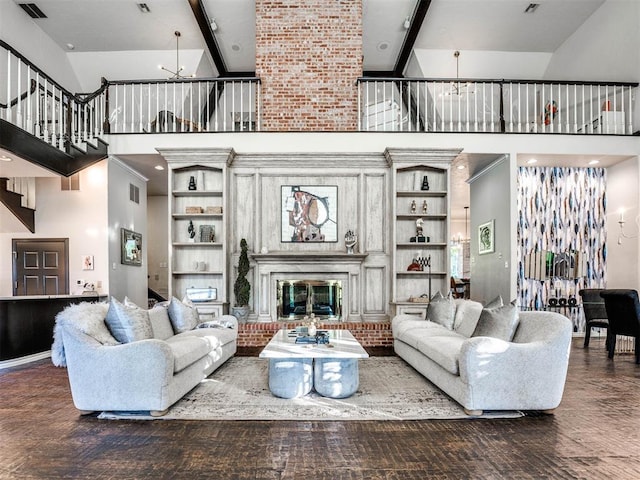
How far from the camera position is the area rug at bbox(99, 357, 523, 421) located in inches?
129

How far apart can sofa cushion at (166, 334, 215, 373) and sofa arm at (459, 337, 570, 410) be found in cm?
233

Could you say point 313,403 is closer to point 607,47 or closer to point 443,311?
point 443,311

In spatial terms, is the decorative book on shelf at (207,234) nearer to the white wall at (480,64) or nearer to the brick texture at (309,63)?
the brick texture at (309,63)

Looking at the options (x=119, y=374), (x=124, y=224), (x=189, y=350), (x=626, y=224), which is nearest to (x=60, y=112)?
(x=124, y=224)

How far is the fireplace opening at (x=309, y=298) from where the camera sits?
6.73 m

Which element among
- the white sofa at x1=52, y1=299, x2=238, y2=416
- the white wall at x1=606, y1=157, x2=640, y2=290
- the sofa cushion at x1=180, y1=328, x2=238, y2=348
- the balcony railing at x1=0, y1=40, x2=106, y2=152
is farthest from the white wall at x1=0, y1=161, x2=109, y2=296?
the white wall at x1=606, y1=157, x2=640, y2=290

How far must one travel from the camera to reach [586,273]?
7598 mm

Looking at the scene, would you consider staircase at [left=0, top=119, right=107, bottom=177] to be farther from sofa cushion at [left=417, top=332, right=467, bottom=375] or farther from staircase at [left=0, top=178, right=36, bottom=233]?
sofa cushion at [left=417, top=332, right=467, bottom=375]

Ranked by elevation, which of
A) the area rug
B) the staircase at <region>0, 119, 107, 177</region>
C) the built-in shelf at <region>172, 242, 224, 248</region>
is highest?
the staircase at <region>0, 119, 107, 177</region>

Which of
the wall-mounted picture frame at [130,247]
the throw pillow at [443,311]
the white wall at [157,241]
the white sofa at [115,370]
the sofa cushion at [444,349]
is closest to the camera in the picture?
the white sofa at [115,370]

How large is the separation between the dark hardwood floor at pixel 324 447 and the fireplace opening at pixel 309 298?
11.7 ft

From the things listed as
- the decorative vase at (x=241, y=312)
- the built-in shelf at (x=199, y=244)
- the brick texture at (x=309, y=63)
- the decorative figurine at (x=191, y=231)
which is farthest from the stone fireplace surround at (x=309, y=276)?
the brick texture at (x=309, y=63)

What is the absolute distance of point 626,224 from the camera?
23.4 ft

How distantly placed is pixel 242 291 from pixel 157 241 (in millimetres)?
6032
